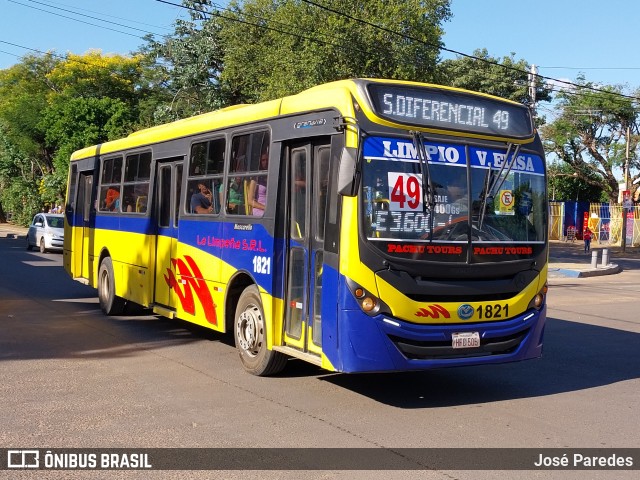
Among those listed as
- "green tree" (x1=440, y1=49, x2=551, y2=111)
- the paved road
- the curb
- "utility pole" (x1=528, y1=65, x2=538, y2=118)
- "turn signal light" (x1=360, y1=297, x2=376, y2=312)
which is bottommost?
the paved road

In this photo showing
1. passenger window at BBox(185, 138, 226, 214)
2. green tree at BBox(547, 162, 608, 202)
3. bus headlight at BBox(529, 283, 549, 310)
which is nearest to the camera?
bus headlight at BBox(529, 283, 549, 310)

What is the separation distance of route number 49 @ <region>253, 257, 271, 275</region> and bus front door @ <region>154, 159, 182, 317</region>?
103 inches

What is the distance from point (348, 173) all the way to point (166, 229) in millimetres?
5048

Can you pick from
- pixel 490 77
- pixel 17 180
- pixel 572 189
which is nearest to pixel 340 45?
pixel 490 77

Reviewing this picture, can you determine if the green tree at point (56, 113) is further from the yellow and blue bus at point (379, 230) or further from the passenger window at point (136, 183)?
the yellow and blue bus at point (379, 230)

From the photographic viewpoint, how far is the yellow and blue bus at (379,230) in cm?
720

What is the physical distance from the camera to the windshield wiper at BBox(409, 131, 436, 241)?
7371mm

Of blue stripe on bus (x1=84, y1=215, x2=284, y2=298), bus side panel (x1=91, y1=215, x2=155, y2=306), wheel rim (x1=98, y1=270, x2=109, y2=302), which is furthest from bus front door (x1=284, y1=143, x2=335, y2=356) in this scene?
wheel rim (x1=98, y1=270, x2=109, y2=302)

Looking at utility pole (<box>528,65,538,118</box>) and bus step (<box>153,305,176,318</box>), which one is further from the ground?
utility pole (<box>528,65,538,118</box>)

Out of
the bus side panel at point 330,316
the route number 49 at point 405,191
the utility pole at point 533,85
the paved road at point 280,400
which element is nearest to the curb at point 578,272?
the utility pole at point 533,85

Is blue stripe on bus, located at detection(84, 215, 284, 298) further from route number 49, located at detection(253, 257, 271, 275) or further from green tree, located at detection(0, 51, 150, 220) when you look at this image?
green tree, located at detection(0, 51, 150, 220)

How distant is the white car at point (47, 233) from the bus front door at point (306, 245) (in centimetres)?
2394

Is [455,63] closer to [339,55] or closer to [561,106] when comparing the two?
[561,106]

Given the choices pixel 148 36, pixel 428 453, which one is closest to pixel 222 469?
pixel 428 453
